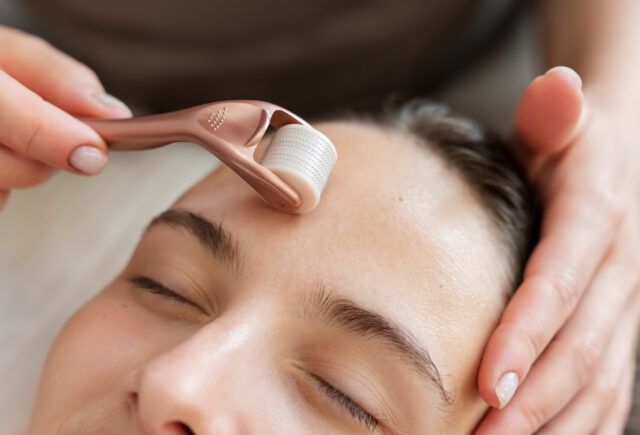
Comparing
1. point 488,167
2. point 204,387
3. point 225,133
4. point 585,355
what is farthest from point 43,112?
point 585,355

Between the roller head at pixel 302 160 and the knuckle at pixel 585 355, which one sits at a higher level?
the roller head at pixel 302 160

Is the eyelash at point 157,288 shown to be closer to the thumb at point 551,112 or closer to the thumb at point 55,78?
the thumb at point 55,78

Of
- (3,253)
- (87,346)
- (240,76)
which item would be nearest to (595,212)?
(87,346)

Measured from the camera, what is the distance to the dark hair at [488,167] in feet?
2.94

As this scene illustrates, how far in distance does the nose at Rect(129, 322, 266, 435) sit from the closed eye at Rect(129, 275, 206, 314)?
10cm

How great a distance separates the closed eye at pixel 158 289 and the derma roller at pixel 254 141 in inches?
5.8

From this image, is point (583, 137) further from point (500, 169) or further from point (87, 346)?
point (87, 346)

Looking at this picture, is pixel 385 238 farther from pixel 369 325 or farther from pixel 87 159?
pixel 87 159

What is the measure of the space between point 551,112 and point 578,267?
19 cm

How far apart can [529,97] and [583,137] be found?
0.12 m

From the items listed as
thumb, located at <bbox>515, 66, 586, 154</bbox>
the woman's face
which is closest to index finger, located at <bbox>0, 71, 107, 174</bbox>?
the woman's face

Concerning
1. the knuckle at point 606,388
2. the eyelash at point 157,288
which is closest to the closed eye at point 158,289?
the eyelash at point 157,288

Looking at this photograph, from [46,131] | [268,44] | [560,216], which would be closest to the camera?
[46,131]

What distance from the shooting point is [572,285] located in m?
0.84
